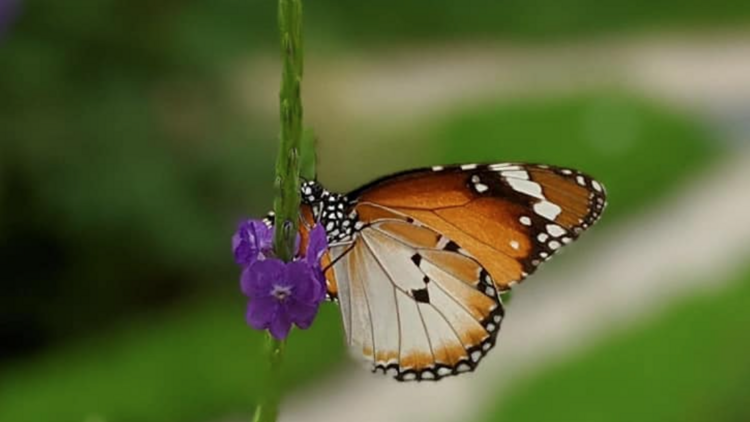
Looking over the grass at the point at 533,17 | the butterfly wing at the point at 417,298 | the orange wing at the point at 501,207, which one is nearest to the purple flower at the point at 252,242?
the butterfly wing at the point at 417,298

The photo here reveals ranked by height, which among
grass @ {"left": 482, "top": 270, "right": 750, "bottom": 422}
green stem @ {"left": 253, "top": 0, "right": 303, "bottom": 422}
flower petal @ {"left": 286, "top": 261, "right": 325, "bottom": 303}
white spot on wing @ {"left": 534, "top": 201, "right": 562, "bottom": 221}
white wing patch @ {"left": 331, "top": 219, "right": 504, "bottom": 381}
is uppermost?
green stem @ {"left": 253, "top": 0, "right": 303, "bottom": 422}

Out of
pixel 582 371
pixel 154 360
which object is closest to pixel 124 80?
pixel 154 360

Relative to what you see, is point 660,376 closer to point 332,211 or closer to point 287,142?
point 332,211

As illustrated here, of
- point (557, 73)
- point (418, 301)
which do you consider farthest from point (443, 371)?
point (557, 73)

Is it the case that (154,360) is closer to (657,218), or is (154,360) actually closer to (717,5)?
(657,218)

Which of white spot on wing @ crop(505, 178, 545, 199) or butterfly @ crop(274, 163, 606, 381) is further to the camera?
white spot on wing @ crop(505, 178, 545, 199)

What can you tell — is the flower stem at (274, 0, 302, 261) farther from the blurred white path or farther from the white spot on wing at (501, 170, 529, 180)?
the blurred white path

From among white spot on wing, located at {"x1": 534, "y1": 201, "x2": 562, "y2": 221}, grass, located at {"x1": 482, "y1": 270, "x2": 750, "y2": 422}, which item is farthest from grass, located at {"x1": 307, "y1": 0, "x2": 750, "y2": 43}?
white spot on wing, located at {"x1": 534, "y1": 201, "x2": 562, "y2": 221}
